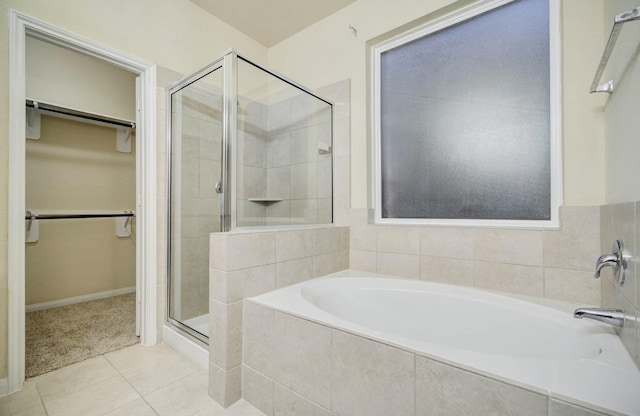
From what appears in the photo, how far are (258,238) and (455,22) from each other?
1.98m

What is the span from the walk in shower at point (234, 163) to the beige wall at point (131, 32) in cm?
37

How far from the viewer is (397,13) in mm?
2072

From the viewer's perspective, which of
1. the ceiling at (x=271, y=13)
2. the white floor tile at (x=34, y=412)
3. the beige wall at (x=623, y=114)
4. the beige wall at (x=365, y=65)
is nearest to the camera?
the beige wall at (x=623, y=114)

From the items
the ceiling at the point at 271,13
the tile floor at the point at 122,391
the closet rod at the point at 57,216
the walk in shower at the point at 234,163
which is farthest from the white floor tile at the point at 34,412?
the ceiling at the point at 271,13

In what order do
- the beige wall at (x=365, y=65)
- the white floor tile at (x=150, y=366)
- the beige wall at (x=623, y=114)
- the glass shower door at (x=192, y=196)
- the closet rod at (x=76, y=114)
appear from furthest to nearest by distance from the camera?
the closet rod at (x=76, y=114) < the glass shower door at (x=192, y=196) < the white floor tile at (x=150, y=366) < the beige wall at (x=365, y=65) < the beige wall at (x=623, y=114)

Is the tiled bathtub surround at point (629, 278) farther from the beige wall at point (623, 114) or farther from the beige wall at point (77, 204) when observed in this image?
the beige wall at point (77, 204)

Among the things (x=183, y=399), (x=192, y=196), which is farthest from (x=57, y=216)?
(x=183, y=399)

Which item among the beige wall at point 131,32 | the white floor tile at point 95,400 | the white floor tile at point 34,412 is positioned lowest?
the white floor tile at point 95,400

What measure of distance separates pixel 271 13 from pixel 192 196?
175 centimetres

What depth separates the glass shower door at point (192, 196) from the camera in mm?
1882

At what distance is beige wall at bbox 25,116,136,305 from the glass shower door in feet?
5.65

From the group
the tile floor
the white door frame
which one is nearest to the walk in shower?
the white door frame

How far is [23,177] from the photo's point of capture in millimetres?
1547

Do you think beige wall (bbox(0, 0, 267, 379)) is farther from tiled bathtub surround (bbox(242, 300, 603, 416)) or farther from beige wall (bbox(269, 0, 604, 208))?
tiled bathtub surround (bbox(242, 300, 603, 416))
